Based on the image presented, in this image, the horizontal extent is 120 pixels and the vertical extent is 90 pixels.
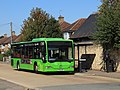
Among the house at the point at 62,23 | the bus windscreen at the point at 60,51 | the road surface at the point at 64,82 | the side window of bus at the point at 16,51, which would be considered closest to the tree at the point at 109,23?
the bus windscreen at the point at 60,51

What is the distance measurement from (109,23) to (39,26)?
24413 mm

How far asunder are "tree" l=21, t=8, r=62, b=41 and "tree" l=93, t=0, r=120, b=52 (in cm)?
2190

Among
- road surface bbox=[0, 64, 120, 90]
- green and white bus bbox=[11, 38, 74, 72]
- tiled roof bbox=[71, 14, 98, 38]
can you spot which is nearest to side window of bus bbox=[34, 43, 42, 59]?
green and white bus bbox=[11, 38, 74, 72]

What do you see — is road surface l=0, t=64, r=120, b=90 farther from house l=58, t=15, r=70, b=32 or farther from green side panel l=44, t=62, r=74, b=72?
house l=58, t=15, r=70, b=32

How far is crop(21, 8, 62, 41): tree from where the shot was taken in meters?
51.1

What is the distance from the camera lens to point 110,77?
86.4 feet

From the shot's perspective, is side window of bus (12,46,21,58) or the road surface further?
side window of bus (12,46,21,58)

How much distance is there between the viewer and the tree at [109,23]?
1100 inches

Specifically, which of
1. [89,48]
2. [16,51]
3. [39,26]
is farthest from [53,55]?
[39,26]

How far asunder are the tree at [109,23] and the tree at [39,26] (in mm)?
21896

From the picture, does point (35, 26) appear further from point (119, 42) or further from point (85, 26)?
point (119, 42)

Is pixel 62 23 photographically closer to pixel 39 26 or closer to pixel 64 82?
pixel 39 26

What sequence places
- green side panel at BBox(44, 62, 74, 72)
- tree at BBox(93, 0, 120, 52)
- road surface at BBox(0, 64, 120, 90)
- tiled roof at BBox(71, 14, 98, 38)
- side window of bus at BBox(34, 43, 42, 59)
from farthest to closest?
tiled roof at BBox(71, 14, 98, 38), side window of bus at BBox(34, 43, 42, 59), green side panel at BBox(44, 62, 74, 72), tree at BBox(93, 0, 120, 52), road surface at BBox(0, 64, 120, 90)

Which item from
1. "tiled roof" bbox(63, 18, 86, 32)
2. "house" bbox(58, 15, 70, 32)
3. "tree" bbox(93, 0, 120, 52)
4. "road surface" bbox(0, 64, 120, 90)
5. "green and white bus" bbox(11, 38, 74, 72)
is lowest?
"road surface" bbox(0, 64, 120, 90)
